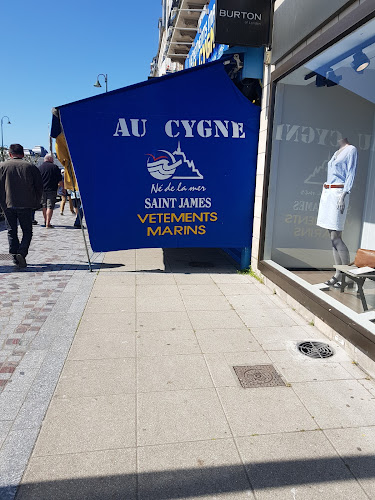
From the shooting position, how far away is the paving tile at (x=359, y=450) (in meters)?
2.04

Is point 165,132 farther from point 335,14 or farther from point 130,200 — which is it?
point 335,14

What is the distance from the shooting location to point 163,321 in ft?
13.8

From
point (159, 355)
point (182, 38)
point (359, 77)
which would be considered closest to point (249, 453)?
point (159, 355)

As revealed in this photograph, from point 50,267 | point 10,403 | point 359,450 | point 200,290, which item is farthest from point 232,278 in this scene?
point 10,403

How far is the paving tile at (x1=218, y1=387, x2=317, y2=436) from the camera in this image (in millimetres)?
2449

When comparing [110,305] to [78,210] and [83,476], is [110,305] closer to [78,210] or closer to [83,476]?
[83,476]

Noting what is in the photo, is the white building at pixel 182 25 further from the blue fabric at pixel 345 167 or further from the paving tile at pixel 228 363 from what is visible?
the paving tile at pixel 228 363

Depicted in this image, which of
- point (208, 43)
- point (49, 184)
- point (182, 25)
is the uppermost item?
point (182, 25)

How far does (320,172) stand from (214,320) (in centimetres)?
293

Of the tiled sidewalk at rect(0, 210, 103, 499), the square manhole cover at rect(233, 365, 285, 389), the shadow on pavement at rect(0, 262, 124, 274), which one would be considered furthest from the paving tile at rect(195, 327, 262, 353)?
the shadow on pavement at rect(0, 262, 124, 274)

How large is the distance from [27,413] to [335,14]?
14.7 ft

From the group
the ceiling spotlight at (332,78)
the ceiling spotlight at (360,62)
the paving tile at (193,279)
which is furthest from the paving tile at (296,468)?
the ceiling spotlight at (332,78)

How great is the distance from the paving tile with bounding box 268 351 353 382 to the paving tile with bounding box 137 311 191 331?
1095 mm

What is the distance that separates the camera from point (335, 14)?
12.0 ft
